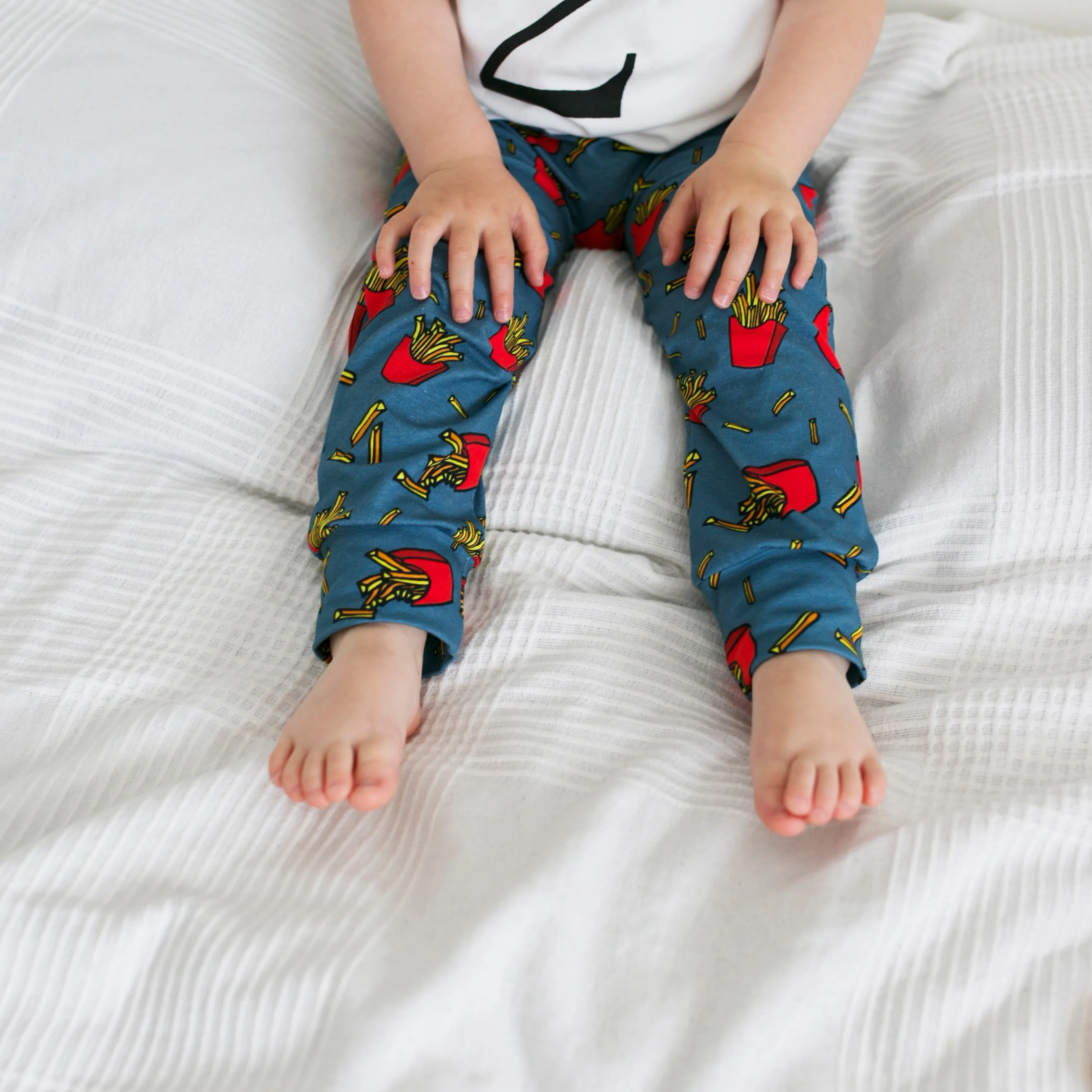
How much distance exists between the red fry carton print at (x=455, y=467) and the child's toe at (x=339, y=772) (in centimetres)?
18

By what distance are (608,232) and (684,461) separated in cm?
29

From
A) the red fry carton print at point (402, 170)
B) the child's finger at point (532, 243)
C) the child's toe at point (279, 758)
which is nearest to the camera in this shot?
the child's toe at point (279, 758)

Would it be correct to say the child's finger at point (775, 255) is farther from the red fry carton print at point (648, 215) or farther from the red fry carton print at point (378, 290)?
the red fry carton print at point (378, 290)

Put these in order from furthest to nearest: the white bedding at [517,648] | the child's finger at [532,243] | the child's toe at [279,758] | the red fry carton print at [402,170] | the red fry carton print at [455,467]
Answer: the red fry carton print at [402,170] < the child's finger at [532,243] < the red fry carton print at [455,467] < the child's toe at [279,758] < the white bedding at [517,648]

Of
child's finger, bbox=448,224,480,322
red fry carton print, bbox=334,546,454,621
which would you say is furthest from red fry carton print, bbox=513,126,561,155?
red fry carton print, bbox=334,546,454,621

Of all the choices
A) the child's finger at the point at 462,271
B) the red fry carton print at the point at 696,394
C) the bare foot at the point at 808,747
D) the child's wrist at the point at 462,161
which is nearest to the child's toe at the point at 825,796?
Result: the bare foot at the point at 808,747

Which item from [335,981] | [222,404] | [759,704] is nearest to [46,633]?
[222,404]

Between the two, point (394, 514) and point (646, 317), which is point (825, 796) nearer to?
point (394, 514)

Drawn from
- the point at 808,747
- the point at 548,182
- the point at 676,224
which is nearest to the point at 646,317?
the point at 676,224

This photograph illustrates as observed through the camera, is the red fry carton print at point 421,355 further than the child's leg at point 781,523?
Yes

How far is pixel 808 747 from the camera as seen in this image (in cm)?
57

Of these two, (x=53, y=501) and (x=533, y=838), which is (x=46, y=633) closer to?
(x=53, y=501)

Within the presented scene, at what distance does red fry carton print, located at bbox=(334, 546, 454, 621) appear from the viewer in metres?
0.64

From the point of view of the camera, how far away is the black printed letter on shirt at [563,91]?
0.87m
